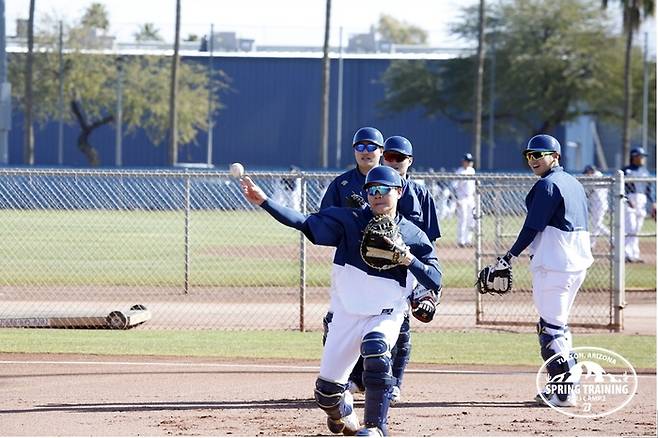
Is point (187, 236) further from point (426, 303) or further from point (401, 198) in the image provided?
point (426, 303)

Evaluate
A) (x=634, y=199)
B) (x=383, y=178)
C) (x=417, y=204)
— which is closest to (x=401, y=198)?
(x=417, y=204)

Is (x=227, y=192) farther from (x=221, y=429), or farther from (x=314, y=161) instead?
(x=314, y=161)

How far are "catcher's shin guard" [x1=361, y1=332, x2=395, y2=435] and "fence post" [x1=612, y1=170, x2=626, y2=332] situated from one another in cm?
773

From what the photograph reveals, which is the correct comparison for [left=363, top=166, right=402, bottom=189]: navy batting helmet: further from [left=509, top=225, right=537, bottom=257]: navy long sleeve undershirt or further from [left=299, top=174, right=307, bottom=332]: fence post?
[left=299, top=174, right=307, bottom=332]: fence post

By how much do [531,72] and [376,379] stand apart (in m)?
55.3

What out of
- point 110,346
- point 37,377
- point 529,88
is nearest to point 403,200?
point 37,377

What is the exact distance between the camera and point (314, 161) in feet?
217

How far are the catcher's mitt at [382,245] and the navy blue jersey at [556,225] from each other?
2.45 meters

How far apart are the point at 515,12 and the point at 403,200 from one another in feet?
185

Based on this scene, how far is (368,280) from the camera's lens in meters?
7.98

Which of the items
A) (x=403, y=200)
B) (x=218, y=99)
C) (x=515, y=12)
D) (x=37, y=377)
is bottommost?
(x=37, y=377)

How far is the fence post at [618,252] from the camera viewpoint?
14.9 metres

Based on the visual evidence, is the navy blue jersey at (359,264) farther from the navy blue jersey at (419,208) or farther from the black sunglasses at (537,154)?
the black sunglasses at (537,154)

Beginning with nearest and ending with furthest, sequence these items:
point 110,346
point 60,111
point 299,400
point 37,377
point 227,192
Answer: point 299,400 < point 37,377 < point 110,346 < point 227,192 < point 60,111
